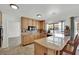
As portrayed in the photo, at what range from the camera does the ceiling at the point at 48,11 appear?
1603 mm

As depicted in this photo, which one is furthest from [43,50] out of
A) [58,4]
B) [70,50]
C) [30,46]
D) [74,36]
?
[58,4]

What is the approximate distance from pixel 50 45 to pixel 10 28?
0.68 metres

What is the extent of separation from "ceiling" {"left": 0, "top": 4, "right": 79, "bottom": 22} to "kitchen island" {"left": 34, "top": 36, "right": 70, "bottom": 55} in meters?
0.30

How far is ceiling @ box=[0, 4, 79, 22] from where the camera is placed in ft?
5.26

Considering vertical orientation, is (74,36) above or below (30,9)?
below

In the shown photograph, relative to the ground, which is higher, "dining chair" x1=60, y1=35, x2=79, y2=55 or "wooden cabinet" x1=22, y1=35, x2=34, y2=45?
"wooden cabinet" x1=22, y1=35, x2=34, y2=45

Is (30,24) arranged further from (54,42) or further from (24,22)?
(54,42)

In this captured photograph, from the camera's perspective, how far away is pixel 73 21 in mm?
1597

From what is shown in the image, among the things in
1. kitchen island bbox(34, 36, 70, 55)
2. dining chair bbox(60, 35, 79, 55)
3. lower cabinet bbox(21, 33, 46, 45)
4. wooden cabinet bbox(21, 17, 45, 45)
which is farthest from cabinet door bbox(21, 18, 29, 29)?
dining chair bbox(60, 35, 79, 55)

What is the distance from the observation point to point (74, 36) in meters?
1.59

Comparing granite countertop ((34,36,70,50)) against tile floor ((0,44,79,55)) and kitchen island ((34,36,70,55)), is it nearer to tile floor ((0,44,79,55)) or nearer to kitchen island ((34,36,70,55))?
kitchen island ((34,36,70,55))
